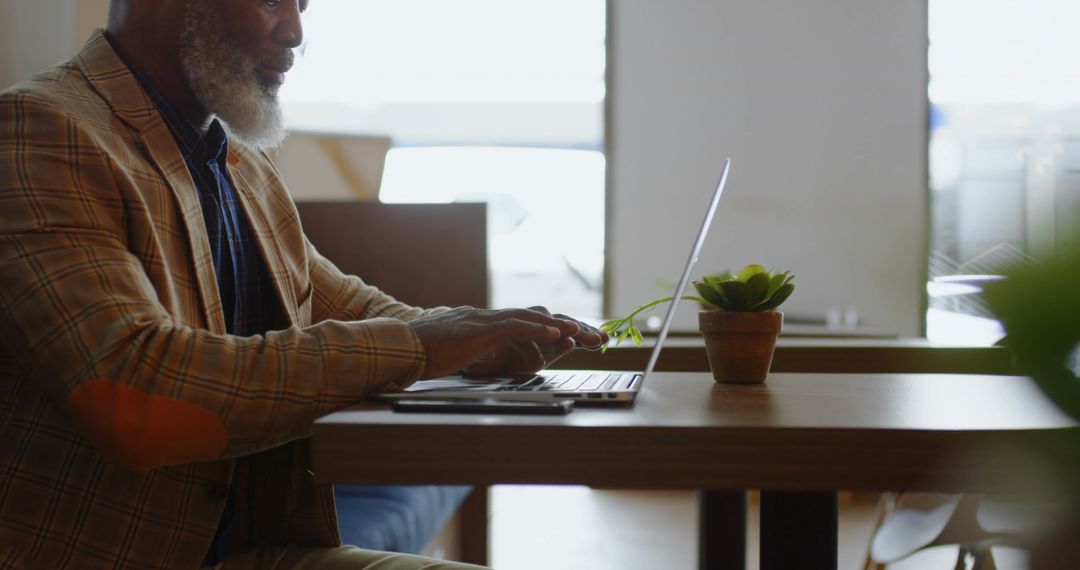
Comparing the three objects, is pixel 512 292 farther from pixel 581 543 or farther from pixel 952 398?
pixel 952 398

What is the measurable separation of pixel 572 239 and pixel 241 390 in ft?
13.8

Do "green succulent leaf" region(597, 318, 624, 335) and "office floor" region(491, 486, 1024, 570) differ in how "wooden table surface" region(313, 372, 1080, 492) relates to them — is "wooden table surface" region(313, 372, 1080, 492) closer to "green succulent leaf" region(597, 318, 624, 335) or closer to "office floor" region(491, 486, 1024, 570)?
"green succulent leaf" region(597, 318, 624, 335)

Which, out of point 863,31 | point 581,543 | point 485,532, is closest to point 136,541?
point 485,532

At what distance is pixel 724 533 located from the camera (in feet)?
4.58

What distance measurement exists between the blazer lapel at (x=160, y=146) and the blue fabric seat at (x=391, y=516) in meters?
0.58

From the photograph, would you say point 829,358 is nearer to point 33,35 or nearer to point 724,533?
point 724,533

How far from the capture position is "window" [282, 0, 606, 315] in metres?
4.98

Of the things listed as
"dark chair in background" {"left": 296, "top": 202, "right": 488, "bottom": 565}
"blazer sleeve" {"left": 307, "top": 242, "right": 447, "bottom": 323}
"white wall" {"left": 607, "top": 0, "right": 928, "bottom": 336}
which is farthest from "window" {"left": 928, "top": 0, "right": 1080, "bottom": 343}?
"blazer sleeve" {"left": 307, "top": 242, "right": 447, "bottom": 323}

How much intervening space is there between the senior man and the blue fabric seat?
46cm

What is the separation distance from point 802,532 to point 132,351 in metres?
0.66

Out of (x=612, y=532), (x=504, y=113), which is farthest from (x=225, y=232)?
(x=504, y=113)

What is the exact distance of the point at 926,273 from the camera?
470 centimetres

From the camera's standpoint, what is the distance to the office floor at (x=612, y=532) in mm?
2977

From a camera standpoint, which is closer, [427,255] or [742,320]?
[742,320]
